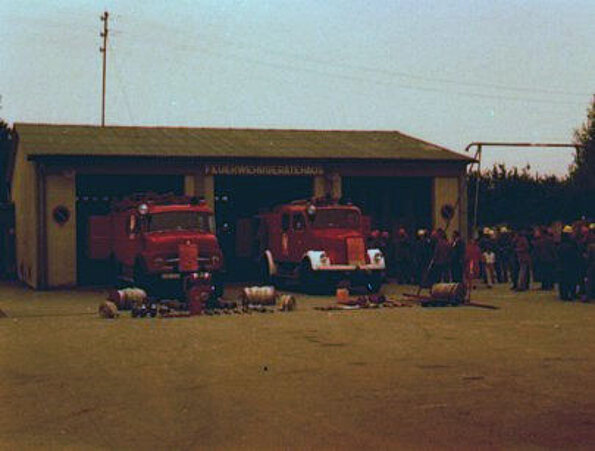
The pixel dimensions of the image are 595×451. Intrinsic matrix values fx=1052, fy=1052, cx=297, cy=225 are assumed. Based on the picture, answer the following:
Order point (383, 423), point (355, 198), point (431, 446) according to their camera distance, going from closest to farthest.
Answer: point (431, 446), point (383, 423), point (355, 198)

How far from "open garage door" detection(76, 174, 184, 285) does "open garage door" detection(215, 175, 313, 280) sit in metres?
2.54

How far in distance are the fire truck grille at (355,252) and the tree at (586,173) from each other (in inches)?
668

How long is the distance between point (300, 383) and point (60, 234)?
2096cm

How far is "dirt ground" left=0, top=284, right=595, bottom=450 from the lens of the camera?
8.71 m

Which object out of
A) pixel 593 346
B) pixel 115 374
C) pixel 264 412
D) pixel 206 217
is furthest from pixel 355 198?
pixel 264 412

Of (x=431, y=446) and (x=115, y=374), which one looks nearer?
(x=431, y=446)

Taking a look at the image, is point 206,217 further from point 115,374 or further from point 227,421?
point 227,421

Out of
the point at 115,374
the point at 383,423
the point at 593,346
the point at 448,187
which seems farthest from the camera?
the point at 448,187

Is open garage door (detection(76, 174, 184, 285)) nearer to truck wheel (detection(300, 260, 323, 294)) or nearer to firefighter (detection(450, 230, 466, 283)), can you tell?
truck wheel (detection(300, 260, 323, 294))

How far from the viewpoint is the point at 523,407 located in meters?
10.0

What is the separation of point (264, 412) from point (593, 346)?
22.6ft

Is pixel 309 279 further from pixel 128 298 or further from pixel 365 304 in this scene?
pixel 128 298

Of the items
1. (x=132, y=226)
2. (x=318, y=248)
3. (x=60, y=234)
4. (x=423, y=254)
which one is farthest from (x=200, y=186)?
(x=423, y=254)

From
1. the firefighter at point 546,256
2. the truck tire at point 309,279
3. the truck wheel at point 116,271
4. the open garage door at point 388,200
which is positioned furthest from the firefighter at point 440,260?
the open garage door at point 388,200
